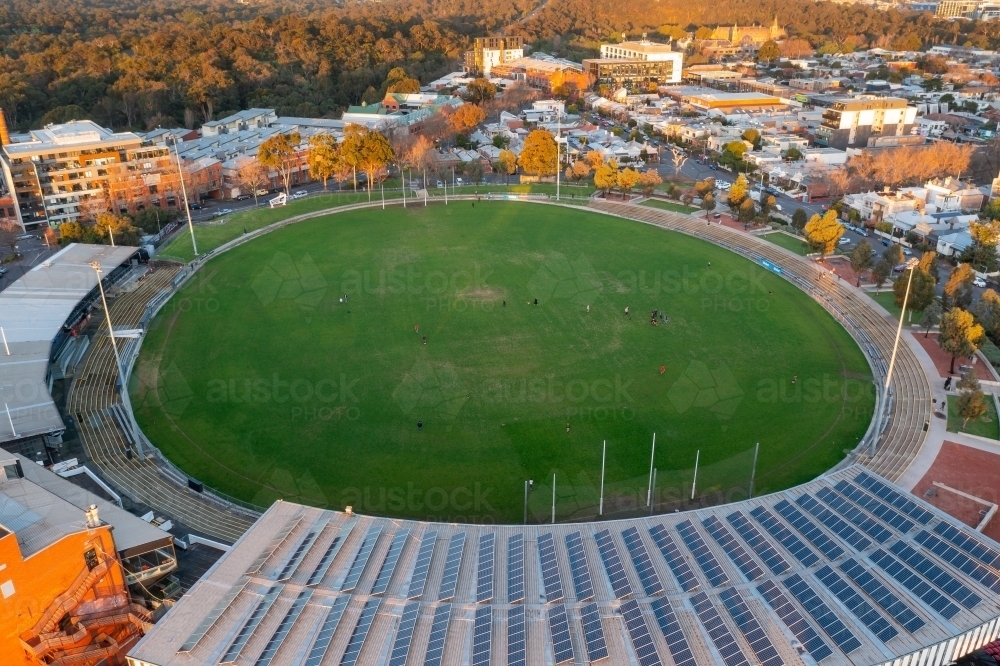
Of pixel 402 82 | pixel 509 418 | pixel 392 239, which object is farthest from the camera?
pixel 402 82

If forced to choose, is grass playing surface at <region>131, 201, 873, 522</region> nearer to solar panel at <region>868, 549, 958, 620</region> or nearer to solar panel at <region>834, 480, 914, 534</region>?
solar panel at <region>834, 480, 914, 534</region>

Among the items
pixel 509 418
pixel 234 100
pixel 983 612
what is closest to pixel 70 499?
pixel 509 418

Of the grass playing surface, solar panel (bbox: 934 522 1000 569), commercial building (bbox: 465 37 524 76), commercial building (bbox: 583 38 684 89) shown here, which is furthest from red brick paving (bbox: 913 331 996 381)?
commercial building (bbox: 465 37 524 76)

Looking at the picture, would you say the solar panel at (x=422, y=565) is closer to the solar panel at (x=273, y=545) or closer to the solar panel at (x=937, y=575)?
the solar panel at (x=273, y=545)

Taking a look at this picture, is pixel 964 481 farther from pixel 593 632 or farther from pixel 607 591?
pixel 593 632

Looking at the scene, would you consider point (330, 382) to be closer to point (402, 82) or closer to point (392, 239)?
A: point (392, 239)

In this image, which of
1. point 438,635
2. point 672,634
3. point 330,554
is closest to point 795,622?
point 672,634
